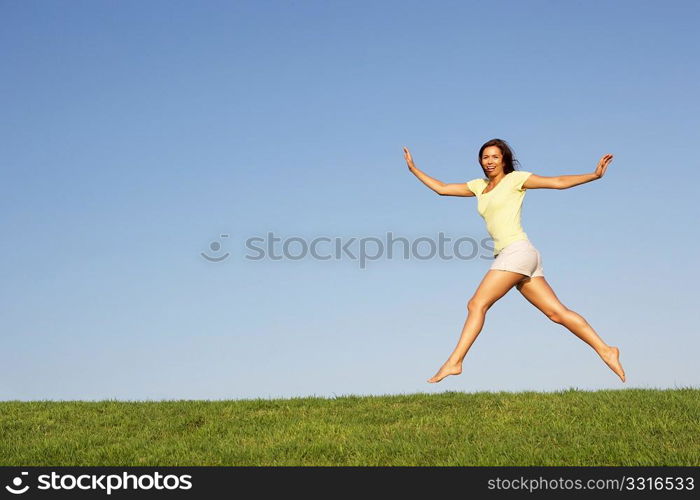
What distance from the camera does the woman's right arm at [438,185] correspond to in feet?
32.6

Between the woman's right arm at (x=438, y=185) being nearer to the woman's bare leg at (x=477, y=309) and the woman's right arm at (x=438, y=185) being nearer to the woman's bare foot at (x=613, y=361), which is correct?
the woman's bare leg at (x=477, y=309)

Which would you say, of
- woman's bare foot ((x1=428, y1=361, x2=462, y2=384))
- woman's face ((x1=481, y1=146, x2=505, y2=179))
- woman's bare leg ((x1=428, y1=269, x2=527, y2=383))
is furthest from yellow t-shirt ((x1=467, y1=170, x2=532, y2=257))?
woman's bare foot ((x1=428, y1=361, x2=462, y2=384))

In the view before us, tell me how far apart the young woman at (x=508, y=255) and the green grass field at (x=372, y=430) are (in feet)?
2.97

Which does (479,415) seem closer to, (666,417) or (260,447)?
(666,417)

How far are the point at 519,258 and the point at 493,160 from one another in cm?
130

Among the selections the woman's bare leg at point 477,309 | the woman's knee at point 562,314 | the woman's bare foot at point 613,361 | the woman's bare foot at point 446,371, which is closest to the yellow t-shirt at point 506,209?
the woman's bare leg at point 477,309

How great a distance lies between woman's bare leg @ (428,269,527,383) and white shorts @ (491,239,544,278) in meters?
0.07

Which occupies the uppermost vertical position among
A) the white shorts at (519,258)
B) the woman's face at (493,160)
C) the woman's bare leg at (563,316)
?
the woman's face at (493,160)

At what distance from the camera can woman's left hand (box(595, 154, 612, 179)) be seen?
29.7 feet
